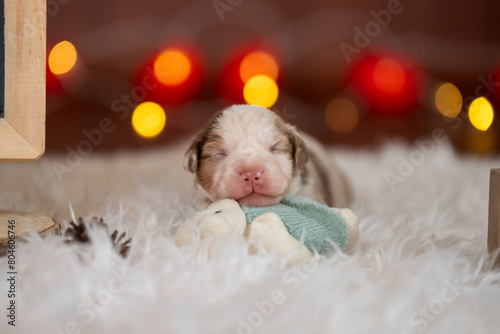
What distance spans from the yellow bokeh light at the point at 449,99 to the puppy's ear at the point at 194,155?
1.56 meters

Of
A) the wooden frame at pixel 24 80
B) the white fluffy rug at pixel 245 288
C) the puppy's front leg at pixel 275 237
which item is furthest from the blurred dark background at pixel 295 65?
the puppy's front leg at pixel 275 237

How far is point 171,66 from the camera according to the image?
8.36 feet

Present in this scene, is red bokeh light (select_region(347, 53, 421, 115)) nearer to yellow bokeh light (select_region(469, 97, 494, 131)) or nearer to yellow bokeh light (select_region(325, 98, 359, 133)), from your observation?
yellow bokeh light (select_region(325, 98, 359, 133))

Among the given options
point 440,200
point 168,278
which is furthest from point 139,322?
point 440,200

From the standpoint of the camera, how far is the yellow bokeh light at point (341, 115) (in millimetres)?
2689

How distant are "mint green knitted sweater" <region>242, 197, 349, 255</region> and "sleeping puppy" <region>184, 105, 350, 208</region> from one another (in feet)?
0.18

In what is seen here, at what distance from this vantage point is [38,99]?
4.12ft

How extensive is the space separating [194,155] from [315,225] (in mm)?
429

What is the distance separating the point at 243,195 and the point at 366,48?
4.99 feet

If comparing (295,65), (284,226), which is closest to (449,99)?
(295,65)

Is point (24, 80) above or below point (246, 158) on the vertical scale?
above

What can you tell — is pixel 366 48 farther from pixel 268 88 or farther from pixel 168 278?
pixel 168 278

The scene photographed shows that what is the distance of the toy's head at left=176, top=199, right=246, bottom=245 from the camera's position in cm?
118

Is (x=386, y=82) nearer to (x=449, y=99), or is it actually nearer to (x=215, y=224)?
(x=449, y=99)
